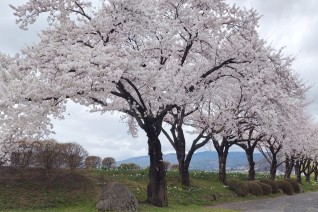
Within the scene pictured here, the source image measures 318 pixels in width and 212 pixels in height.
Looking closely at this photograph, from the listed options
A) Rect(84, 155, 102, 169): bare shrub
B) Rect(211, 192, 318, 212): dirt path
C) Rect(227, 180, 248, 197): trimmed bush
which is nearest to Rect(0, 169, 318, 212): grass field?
Rect(227, 180, 248, 197): trimmed bush

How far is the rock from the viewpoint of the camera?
1730cm

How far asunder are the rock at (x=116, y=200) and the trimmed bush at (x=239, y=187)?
14.4 meters

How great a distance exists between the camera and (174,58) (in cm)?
2134

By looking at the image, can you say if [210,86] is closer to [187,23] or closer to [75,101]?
[187,23]

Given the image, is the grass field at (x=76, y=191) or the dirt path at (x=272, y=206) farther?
the dirt path at (x=272, y=206)

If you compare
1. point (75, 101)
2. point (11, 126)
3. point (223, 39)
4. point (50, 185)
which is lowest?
point (50, 185)

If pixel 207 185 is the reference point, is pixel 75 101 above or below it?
above

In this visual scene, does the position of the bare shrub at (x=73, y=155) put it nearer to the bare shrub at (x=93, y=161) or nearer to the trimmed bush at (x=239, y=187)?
the bare shrub at (x=93, y=161)

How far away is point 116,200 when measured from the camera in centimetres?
1747

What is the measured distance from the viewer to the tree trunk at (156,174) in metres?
19.3

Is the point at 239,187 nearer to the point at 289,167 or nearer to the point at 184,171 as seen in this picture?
the point at 184,171

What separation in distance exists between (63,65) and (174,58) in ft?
29.6

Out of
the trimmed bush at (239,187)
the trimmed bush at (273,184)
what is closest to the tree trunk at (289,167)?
the trimmed bush at (273,184)

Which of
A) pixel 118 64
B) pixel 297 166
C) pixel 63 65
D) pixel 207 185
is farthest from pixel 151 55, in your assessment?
pixel 297 166
